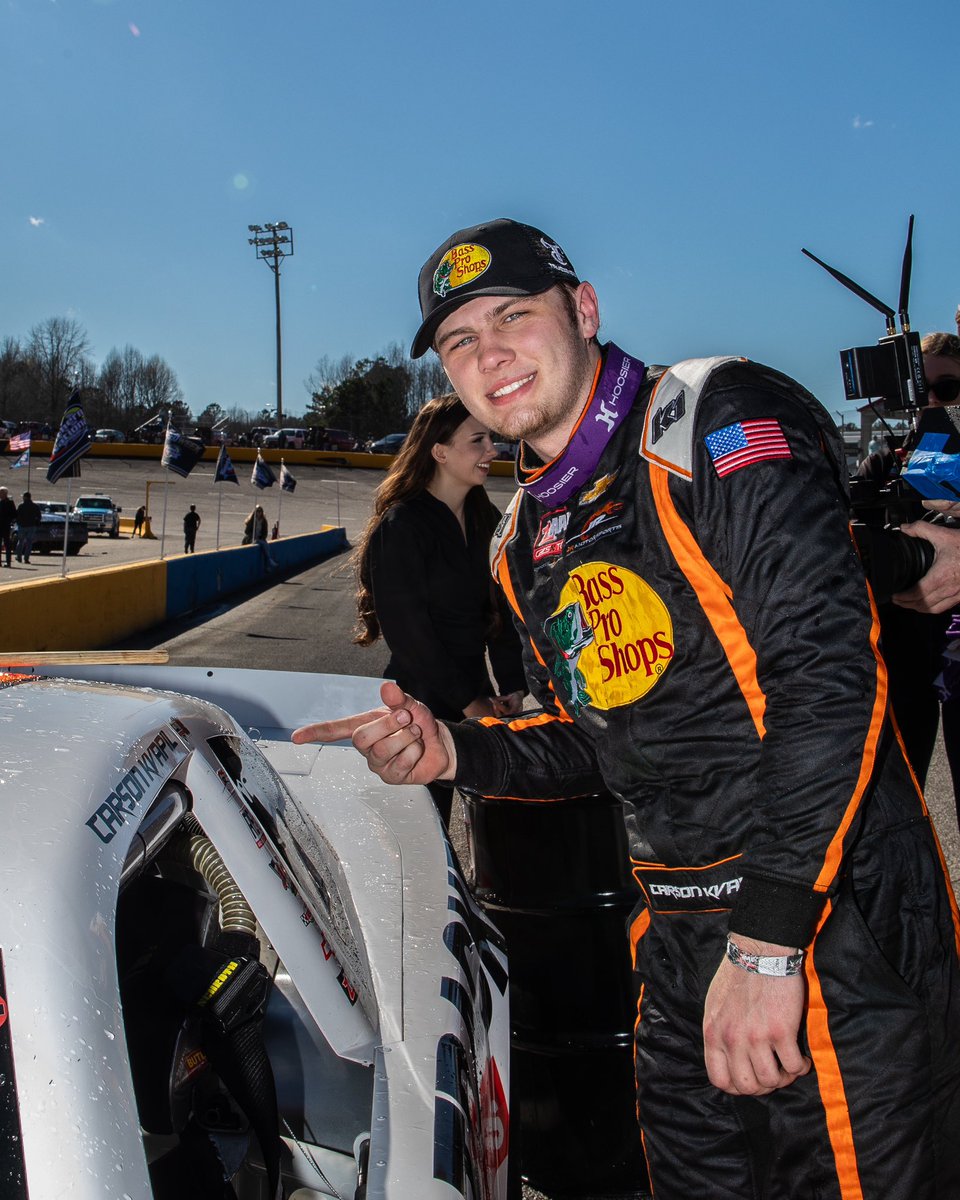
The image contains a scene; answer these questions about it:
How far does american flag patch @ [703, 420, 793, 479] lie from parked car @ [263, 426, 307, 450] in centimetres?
5704

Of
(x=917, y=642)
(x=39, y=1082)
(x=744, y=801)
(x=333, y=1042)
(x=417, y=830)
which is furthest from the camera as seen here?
(x=917, y=642)

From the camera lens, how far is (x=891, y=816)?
57.4 inches

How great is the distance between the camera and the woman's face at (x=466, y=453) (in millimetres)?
3125

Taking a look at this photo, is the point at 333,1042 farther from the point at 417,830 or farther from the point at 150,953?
the point at 417,830

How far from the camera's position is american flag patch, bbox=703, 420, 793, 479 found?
4.41ft

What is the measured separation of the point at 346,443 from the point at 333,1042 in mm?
57224

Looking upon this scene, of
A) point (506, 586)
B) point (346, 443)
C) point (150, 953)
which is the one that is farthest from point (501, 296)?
point (346, 443)

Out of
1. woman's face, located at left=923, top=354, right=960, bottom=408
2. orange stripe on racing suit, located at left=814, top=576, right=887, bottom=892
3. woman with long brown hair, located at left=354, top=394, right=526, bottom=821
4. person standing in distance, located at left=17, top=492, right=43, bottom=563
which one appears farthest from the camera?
person standing in distance, located at left=17, top=492, right=43, bottom=563

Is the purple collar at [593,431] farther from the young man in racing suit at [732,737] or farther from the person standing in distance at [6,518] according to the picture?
the person standing in distance at [6,518]

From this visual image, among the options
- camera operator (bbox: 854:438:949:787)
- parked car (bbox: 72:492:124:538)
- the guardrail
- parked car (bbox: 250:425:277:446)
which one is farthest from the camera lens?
parked car (bbox: 250:425:277:446)

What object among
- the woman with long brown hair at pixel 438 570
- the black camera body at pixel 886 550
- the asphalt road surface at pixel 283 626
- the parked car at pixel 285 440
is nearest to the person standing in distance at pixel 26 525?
the asphalt road surface at pixel 283 626

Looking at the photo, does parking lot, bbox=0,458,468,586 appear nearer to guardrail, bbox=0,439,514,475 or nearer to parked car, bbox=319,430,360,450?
guardrail, bbox=0,439,514,475

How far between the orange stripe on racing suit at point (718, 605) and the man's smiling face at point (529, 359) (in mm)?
289

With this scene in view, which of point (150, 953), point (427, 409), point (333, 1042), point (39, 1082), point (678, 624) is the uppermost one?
point (427, 409)
